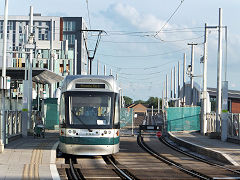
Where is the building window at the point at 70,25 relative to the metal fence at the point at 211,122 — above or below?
above

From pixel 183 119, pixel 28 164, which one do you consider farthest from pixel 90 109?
pixel 183 119

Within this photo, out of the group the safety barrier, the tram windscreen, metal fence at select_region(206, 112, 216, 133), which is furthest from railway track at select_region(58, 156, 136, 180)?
metal fence at select_region(206, 112, 216, 133)

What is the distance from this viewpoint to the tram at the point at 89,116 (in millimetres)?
17781

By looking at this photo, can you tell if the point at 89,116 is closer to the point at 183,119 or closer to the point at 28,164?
the point at 28,164

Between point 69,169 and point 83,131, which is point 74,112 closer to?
point 83,131

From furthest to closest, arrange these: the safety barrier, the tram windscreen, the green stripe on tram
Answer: the safety barrier
the tram windscreen
the green stripe on tram

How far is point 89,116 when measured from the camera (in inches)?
712

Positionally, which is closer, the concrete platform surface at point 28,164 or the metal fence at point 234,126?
the concrete platform surface at point 28,164

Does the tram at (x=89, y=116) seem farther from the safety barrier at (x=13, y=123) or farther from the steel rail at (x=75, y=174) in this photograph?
the safety barrier at (x=13, y=123)

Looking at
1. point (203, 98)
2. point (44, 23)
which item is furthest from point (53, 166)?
point (44, 23)

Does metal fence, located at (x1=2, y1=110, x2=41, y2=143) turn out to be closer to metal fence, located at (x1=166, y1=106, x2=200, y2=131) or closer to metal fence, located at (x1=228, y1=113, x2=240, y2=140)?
metal fence, located at (x1=228, y1=113, x2=240, y2=140)

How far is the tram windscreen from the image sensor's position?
59.0ft

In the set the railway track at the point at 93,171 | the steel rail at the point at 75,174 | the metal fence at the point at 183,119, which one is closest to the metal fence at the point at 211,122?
the metal fence at the point at 183,119

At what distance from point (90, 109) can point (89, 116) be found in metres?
0.27
